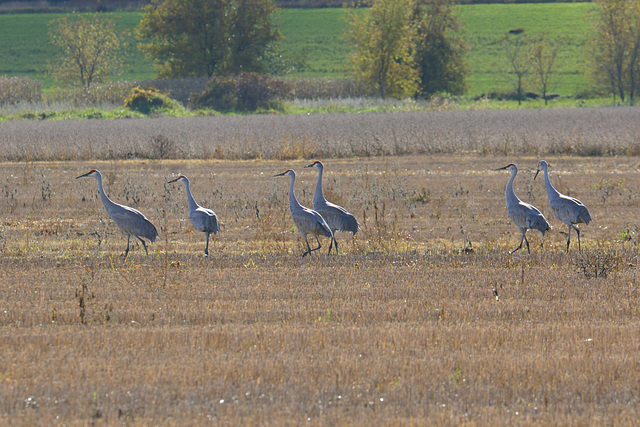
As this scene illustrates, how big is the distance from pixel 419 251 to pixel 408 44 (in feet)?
155

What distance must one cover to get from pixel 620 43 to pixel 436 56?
42.4 feet

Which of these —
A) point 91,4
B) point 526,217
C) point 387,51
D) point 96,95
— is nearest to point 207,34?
point 96,95

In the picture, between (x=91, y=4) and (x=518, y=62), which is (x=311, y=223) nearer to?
(x=518, y=62)

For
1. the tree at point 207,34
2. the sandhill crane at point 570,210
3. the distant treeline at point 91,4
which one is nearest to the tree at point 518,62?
the distant treeline at point 91,4

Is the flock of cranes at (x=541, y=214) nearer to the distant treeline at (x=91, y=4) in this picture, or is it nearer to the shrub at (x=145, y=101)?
the shrub at (x=145, y=101)

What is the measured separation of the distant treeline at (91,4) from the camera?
3686 inches

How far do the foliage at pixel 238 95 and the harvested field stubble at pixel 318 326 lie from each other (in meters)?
34.3

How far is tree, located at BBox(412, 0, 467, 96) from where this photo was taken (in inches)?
2429

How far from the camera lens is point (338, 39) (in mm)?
88062

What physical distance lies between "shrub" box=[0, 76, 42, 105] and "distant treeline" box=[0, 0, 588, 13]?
4028 cm

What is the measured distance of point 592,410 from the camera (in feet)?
20.6

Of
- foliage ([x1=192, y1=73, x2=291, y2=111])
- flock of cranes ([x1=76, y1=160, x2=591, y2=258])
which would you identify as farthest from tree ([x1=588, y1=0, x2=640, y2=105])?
flock of cranes ([x1=76, y1=160, x2=591, y2=258])

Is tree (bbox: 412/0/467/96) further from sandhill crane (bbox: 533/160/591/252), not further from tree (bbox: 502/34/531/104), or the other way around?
sandhill crane (bbox: 533/160/591/252)

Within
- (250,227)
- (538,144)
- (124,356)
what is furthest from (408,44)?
(124,356)
